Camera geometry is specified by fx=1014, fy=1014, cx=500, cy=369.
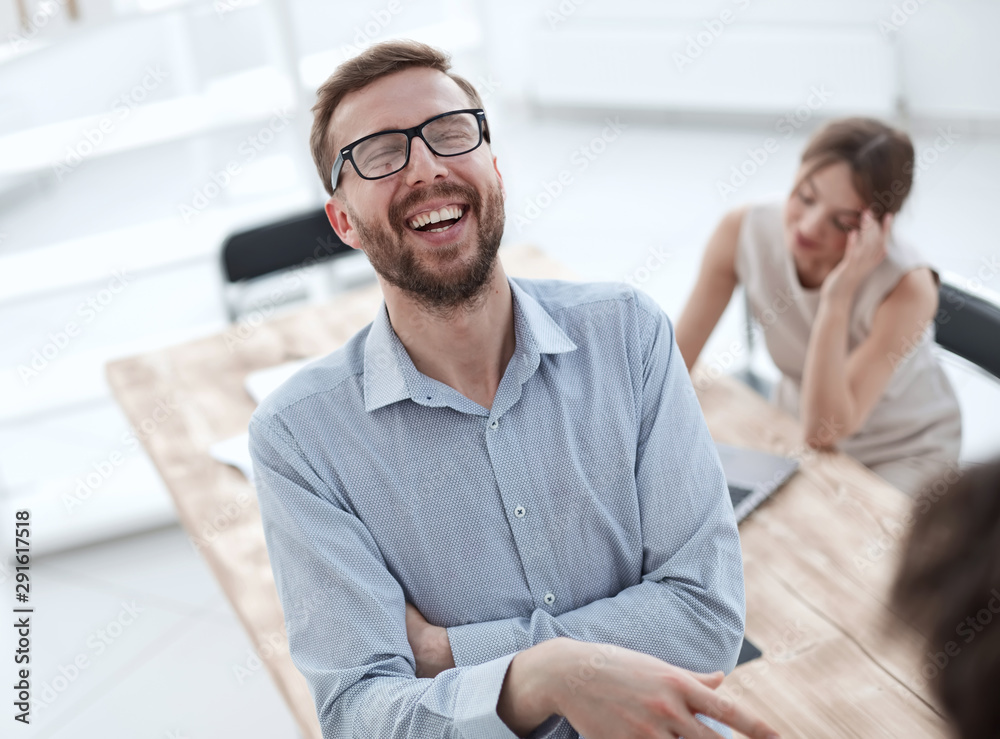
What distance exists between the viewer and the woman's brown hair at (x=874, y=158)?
7.39 feet

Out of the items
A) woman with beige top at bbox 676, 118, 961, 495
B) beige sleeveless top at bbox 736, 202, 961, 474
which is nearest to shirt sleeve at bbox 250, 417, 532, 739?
woman with beige top at bbox 676, 118, 961, 495

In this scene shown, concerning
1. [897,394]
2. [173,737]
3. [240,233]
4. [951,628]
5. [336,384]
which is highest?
[951,628]

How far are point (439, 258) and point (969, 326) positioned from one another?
4.54 ft

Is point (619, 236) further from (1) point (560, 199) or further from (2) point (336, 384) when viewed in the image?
(2) point (336, 384)

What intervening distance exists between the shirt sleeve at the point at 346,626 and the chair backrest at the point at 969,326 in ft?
4.63

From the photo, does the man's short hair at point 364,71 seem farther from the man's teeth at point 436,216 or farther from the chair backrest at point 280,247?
the chair backrest at point 280,247

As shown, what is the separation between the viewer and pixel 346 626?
1.37 meters

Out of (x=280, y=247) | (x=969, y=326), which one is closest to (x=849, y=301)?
(x=969, y=326)

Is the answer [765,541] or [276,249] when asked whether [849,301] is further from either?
[276,249]

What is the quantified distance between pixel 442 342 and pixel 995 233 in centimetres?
395

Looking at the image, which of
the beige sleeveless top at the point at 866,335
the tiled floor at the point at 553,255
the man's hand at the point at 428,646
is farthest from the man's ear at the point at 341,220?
the beige sleeveless top at the point at 866,335

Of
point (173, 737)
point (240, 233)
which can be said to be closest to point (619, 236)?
point (240, 233)

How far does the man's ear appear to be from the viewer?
1607mm

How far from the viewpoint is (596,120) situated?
274 inches
